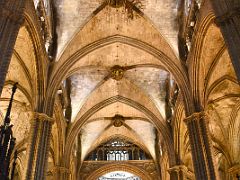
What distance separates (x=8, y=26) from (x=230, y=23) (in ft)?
19.7

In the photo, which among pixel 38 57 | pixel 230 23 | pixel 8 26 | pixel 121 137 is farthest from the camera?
pixel 121 137

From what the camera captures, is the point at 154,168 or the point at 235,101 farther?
the point at 154,168

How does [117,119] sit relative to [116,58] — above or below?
below

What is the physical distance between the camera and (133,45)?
1675 centimetres

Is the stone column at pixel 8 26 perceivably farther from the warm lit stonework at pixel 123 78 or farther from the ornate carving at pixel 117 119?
the ornate carving at pixel 117 119

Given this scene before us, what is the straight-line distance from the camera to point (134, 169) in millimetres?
24141

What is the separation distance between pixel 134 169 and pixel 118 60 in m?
9.60

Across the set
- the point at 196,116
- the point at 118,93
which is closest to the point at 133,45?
the point at 118,93

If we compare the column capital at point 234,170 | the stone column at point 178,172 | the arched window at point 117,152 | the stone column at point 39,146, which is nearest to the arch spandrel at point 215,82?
the column capital at point 234,170

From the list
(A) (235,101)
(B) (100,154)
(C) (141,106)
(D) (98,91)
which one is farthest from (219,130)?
(B) (100,154)

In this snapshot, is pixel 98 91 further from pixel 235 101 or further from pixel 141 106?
pixel 235 101

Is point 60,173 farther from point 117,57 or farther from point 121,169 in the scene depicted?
point 121,169

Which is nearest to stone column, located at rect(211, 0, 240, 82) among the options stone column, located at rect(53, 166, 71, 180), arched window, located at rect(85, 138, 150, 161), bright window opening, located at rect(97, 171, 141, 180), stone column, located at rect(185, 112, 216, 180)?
stone column, located at rect(185, 112, 216, 180)

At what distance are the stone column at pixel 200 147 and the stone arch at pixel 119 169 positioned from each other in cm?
1142
